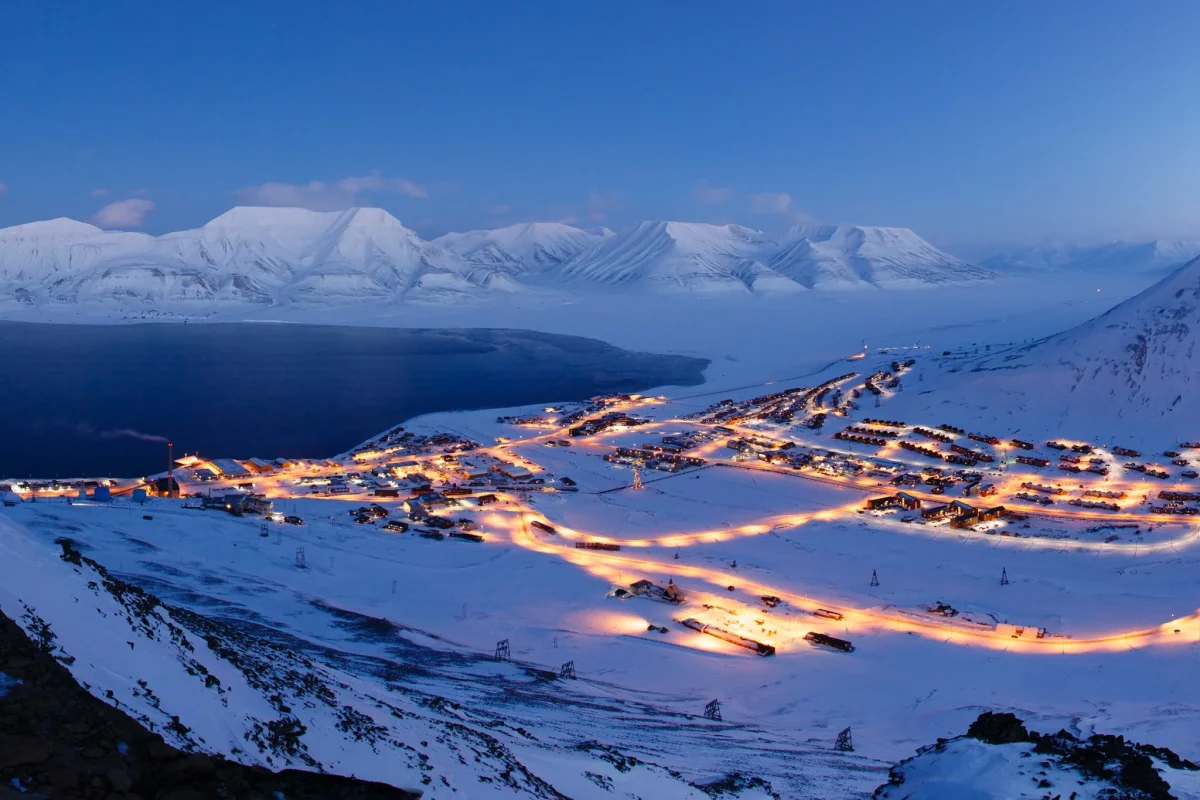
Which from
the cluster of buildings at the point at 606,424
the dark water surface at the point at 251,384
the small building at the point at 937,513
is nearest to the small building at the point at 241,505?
the dark water surface at the point at 251,384

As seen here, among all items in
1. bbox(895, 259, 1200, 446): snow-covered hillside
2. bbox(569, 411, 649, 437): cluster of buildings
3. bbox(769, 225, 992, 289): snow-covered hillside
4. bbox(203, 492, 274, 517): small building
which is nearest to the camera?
bbox(203, 492, 274, 517): small building

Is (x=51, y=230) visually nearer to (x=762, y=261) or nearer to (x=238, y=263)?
(x=238, y=263)

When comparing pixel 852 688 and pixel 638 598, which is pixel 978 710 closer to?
pixel 852 688

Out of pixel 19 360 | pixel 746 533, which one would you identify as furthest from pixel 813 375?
pixel 19 360

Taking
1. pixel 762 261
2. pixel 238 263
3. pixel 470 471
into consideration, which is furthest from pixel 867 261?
pixel 470 471

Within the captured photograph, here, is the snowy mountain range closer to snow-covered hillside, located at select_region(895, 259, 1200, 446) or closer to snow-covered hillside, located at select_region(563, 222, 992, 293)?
snow-covered hillside, located at select_region(563, 222, 992, 293)

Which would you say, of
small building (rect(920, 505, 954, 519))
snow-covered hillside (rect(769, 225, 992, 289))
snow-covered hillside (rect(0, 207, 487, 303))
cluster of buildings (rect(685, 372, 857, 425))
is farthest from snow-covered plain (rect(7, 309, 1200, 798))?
snow-covered hillside (rect(769, 225, 992, 289))
